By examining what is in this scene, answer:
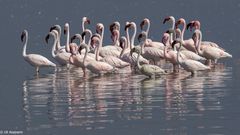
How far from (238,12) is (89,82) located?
964 inches

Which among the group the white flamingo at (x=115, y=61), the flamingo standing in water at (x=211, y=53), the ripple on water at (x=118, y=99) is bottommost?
the ripple on water at (x=118, y=99)

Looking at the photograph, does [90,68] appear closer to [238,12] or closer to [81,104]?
[81,104]

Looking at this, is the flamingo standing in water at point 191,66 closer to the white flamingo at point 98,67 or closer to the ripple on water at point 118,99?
the ripple on water at point 118,99

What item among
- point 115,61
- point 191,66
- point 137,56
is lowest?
point 191,66

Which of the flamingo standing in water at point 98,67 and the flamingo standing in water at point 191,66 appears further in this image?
the flamingo standing in water at point 98,67

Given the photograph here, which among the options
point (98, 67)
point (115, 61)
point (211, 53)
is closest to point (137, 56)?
point (115, 61)

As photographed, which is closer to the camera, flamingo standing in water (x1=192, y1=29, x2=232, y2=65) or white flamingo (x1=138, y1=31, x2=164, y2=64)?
white flamingo (x1=138, y1=31, x2=164, y2=64)

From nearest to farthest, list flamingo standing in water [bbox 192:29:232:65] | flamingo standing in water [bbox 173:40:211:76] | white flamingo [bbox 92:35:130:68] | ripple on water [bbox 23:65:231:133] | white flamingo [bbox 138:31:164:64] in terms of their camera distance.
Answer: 1. ripple on water [bbox 23:65:231:133]
2. flamingo standing in water [bbox 173:40:211:76]
3. white flamingo [bbox 92:35:130:68]
4. white flamingo [bbox 138:31:164:64]
5. flamingo standing in water [bbox 192:29:232:65]

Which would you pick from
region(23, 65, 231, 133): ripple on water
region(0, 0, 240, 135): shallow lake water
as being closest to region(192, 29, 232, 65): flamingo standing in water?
region(0, 0, 240, 135): shallow lake water

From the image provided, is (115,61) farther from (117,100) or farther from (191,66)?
(117,100)

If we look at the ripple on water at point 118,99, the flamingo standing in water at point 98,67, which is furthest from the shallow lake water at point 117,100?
the flamingo standing in water at point 98,67

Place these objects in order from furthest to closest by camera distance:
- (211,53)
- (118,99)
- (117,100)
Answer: (211,53) < (118,99) < (117,100)

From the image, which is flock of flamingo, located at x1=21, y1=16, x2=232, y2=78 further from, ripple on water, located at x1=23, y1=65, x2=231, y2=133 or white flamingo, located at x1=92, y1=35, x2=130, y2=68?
ripple on water, located at x1=23, y1=65, x2=231, y2=133

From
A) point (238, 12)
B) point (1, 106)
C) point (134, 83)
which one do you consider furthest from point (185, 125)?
point (238, 12)
